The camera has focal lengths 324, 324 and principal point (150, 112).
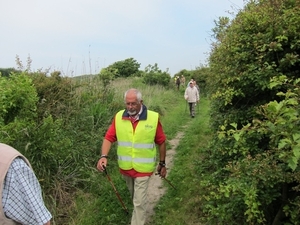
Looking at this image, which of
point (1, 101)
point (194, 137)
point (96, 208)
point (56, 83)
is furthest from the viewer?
point (194, 137)

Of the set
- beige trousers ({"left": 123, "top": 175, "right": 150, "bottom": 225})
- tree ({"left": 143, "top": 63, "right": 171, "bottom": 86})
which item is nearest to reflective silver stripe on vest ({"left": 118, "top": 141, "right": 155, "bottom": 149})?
beige trousers ({"left": 123, "top": 175, "right": 150, "bottom": 225})

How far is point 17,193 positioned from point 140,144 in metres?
2.53

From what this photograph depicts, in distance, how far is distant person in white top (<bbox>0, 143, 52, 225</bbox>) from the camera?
1.83 metres

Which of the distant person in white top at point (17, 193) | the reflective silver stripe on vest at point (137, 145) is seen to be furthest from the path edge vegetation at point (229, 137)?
the distant person in white top at point (17, 193)

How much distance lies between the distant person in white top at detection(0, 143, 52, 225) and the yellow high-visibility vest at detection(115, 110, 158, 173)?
2411 mm

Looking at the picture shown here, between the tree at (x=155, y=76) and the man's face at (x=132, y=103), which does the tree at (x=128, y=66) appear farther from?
the man's face at (x=132, y=103)

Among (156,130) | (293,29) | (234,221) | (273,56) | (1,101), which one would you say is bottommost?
(234,221)

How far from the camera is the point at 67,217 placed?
482 cm

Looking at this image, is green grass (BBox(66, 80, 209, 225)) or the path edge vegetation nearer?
the path edge vegetation

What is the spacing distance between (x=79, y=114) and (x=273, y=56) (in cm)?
440

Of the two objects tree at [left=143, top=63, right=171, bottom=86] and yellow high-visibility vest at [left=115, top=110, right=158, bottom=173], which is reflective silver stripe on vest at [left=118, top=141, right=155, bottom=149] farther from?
tree at [left=143, top=63, right=171, bottom=86]

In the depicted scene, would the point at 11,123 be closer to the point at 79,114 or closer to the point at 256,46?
the point at 79,114

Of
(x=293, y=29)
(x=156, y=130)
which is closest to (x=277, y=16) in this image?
(x=293, y=29)

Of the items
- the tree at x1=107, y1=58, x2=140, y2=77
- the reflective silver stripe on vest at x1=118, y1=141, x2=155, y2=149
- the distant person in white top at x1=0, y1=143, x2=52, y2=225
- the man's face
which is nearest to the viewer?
the distant person in white top at x1=0, y1=143, x2=52, y2=225
